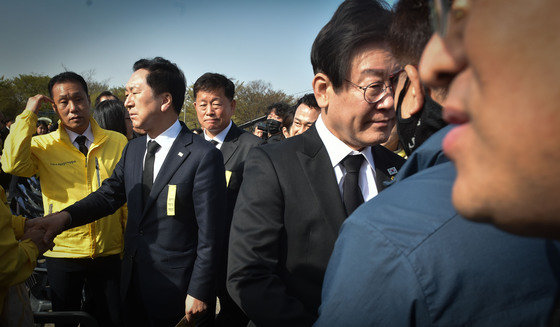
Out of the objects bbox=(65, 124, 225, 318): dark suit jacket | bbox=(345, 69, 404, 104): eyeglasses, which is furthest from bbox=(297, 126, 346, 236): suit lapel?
bbox=(65, 124, 225, 318): dark suit jacket

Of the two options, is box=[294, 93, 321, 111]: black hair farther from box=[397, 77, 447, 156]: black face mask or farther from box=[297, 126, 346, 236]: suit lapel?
box=[397, 77, 447, 156]: black face mask

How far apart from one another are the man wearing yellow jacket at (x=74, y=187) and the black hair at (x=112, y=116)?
46.8 inches

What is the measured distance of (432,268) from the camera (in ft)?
2.17

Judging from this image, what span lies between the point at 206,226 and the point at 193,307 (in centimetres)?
57

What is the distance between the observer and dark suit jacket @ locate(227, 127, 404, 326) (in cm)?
139

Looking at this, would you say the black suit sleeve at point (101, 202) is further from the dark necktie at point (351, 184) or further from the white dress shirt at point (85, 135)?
the dark necktie at point (351, 184)

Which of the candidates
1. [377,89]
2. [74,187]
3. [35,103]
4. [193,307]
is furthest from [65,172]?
[377,89]

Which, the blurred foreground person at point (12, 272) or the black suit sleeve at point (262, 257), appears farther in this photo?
the blurred foreground person at point (12, 272)

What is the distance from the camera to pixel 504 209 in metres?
0.44

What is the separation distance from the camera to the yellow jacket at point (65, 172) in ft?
9.96

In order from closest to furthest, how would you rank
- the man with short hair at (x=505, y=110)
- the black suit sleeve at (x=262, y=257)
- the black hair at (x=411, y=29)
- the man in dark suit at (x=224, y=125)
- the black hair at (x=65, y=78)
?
the man with short hair at (x=505, y=110) < the black hair at (x=411, y=29) < the black suit sleeve at (x=262, y=257) < the black hair at (x=65, y=78) < the man in dark suit at (x=224, y=125)

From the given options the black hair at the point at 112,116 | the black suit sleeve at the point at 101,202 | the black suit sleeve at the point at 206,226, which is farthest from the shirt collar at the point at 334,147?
the black hair at the point at 112,116

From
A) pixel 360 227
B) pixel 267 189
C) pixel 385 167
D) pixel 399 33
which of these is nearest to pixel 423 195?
pixel 360 227

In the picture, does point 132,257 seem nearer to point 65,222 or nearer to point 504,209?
point 65,222
